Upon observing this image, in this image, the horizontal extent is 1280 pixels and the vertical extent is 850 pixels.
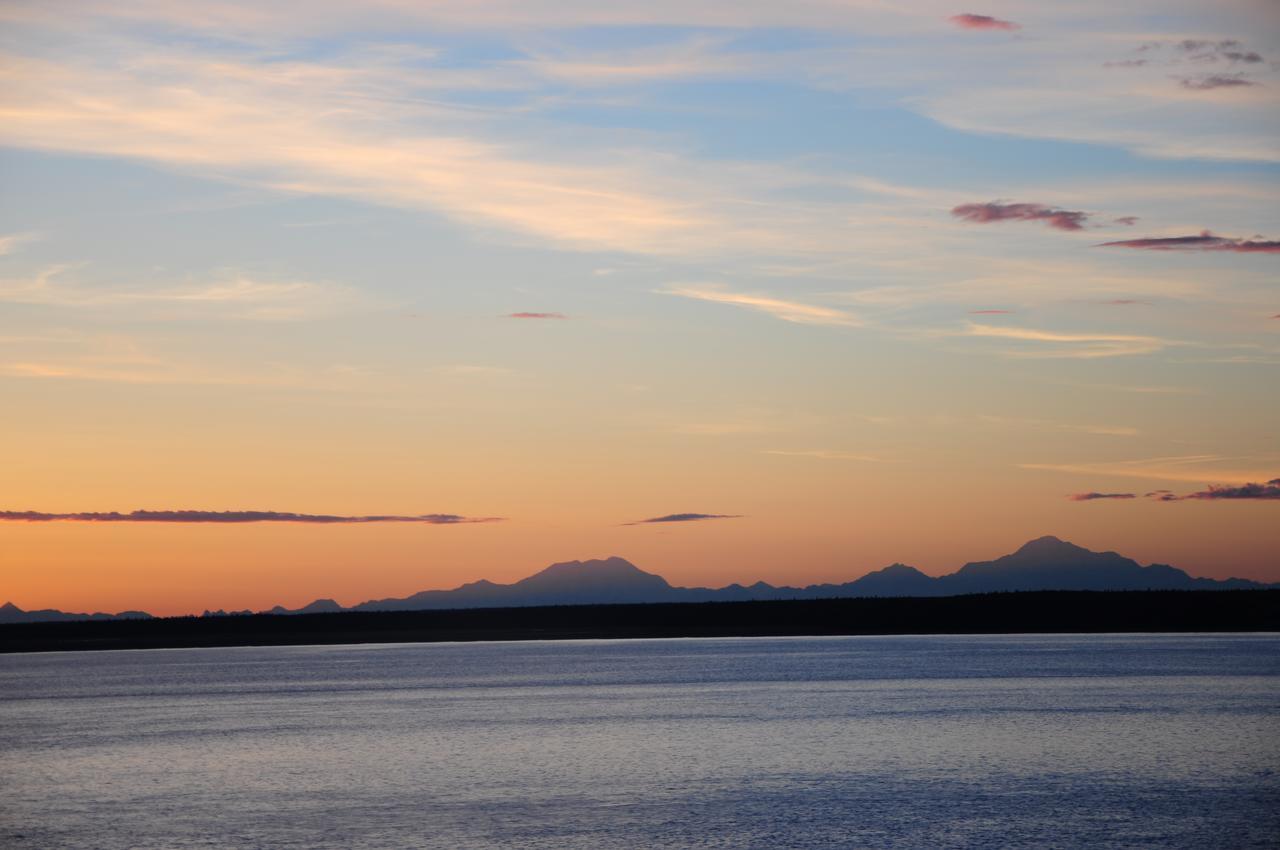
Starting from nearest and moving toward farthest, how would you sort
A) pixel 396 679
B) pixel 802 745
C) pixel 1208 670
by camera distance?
pixel 802 745
pixel 1208 670
pixel 396 679

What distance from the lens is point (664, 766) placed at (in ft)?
186

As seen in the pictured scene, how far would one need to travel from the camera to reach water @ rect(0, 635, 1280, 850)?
1630 inches

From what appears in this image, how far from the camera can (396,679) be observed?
5541 inches

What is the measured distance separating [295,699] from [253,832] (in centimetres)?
6839

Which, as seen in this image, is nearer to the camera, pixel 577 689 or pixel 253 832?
pixel 253 832

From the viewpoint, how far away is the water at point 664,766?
4141 centimetres

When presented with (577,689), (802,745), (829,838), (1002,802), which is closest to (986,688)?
(577,689)

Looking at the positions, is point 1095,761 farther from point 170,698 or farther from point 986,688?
point 170,698

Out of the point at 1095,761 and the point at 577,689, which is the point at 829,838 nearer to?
the point at 1095,761

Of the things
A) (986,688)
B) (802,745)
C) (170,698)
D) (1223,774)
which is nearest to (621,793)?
(802,745)

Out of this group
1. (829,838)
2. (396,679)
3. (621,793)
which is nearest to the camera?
(829,838)

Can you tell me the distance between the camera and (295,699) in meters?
108

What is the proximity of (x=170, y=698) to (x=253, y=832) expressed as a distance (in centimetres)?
7688

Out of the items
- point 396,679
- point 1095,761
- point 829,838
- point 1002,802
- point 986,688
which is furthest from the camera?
point 396,679
